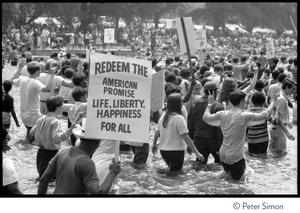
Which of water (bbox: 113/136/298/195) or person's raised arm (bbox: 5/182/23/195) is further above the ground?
person's raised arm (bbox: 5/182/23/195)

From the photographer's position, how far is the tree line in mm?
41844

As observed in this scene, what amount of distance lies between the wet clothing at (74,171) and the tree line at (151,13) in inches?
1319

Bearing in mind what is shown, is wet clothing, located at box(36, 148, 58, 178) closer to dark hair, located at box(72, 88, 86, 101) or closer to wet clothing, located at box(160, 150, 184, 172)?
dark hair, located at box(72, 88, 86, 101)

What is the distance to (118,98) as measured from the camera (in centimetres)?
468

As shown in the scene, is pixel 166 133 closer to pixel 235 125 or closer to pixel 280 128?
pixel 235 125

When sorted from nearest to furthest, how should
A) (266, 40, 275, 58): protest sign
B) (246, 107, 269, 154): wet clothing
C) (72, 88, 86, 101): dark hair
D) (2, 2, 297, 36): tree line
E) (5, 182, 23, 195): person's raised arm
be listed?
(5, 182, 23, 195): person's raised arm < (72, 88, 86, 101): dark hair < (246, 107, 269, 154): wet clothing < (266, 40, 275, 58): protest sign < (2, 2, 297, 36): tree line

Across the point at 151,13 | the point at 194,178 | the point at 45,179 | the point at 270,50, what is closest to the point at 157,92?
the point at 194,178

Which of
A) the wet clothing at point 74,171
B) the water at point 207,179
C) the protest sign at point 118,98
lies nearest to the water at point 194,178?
the water at point 207,179

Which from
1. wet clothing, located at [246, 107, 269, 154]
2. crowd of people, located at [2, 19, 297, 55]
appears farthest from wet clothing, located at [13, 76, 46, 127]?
crowd of people, located at [2, 19, 297, 55]

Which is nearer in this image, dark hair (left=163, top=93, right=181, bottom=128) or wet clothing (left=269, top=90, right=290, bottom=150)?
dark hair (left=163, top=93, right=181, bottom=128)

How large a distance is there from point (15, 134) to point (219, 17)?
5334 centimetres

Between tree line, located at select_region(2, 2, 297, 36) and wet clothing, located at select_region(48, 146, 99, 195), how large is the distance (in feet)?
110

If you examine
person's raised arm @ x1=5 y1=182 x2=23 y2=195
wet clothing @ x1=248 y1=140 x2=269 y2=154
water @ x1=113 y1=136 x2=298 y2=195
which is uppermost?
person's raised arm @ x1=5 y1=182 x2=23 y2=195

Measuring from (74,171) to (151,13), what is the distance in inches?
1998
